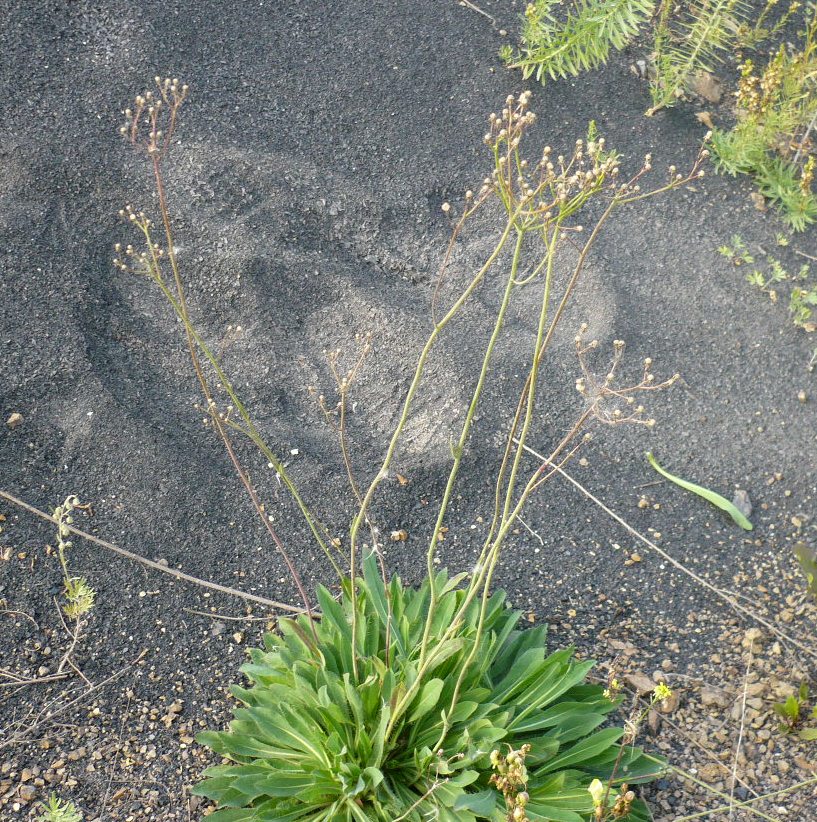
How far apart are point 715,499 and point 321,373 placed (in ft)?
5.50

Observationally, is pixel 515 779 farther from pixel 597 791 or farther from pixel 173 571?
pixel 173 571

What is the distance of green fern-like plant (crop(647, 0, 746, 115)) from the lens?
14.7 ft

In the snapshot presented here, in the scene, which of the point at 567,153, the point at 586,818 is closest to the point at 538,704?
the point at 586,818

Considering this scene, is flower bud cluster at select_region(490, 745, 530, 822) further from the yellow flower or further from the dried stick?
the dried stick

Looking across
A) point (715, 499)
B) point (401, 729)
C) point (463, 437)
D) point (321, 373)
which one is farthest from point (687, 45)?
point (401, 729)

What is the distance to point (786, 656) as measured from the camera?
2873 millimetres

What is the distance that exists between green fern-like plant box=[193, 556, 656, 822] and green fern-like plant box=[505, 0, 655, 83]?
122 inches

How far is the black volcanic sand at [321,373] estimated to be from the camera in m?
2.71

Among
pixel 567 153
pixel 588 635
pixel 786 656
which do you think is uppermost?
pixel 567 153

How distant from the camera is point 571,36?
4.40m

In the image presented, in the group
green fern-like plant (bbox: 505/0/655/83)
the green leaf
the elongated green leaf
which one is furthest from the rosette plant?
green fern-like plant (bbox: 505/0/655/83)

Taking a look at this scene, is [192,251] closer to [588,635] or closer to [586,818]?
[588,635]

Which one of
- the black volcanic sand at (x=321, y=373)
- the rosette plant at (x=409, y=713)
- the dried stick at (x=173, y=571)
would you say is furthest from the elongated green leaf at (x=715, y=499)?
the dried stick at (x=173, y=571)

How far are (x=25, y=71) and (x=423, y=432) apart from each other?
274 cm
